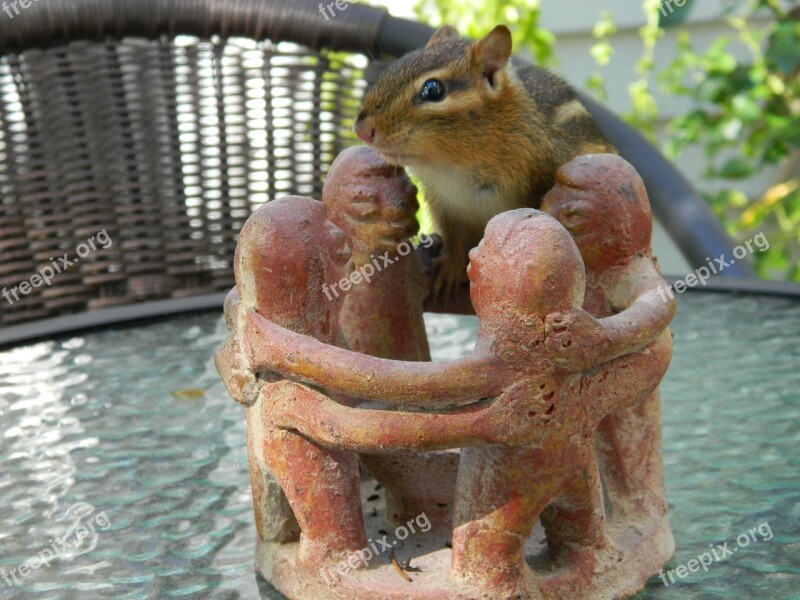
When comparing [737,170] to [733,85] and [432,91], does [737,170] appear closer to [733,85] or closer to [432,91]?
[733,85]

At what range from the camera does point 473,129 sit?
1.10 metres

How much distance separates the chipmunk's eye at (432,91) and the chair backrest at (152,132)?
55 cm

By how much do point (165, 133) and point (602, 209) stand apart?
113cm

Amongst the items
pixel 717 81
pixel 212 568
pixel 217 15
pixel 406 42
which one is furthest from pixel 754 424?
pixel 717 81

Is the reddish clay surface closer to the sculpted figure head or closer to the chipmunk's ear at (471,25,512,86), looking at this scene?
the sculpted figure head

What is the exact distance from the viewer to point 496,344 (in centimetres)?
62

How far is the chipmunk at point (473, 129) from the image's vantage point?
1018mm

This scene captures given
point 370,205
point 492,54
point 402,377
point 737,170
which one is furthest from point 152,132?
point 737,170

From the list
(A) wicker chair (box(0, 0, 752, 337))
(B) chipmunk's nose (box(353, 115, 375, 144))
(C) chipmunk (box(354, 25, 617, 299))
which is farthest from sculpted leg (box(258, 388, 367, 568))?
(A) wicker chair (box(0, 0, 752, 337))

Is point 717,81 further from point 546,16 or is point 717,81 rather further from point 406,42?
point 406,42

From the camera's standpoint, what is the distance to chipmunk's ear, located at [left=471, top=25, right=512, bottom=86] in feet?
3.68

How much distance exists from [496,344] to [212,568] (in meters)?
0.30

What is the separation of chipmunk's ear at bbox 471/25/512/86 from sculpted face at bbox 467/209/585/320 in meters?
0.53

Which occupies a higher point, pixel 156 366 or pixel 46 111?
pixel 46 111
